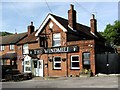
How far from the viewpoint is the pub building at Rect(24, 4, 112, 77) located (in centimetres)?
2833

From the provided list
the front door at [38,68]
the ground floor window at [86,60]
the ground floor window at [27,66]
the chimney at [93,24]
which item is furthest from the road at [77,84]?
the chimney at [93,24]

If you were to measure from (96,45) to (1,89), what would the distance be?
1315cm

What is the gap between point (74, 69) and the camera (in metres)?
29.0

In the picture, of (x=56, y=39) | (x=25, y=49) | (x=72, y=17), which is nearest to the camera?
(x=56, y=39)

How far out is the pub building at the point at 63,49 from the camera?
28.3 m

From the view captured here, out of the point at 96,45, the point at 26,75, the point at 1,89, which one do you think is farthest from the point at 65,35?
the point at 1,89

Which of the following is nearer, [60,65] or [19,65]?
[60,65]

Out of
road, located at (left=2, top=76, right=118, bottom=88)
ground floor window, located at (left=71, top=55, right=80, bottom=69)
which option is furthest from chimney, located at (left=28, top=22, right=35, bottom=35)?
road, located at (left=2, top=76, right=118, bottom=88)

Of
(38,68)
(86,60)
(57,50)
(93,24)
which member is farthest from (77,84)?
(93,24)

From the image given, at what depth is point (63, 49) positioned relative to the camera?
30172 mm

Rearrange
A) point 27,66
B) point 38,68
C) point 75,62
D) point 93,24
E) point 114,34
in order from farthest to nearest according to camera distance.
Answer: point 114,34 < point 93,24 < point 27,66 < point 38,68 < point 75,62

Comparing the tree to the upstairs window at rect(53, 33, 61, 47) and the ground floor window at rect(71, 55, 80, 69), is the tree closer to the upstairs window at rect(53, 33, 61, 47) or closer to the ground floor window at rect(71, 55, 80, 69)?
the upstairs window at rect(53, 33, 61, 47)

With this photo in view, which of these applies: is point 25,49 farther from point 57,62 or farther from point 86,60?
point 86,60

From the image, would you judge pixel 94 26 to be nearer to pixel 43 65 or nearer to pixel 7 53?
pixel 43 65
